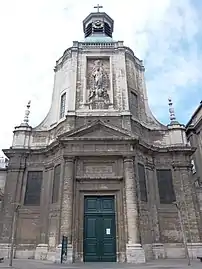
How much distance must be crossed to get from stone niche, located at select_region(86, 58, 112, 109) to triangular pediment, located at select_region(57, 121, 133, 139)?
8.37 ft

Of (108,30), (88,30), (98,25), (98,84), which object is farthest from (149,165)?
(88,30)

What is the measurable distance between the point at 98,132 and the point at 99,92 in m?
3.95

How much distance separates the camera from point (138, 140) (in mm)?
16281

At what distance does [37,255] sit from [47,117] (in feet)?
33.3

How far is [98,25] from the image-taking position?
26.2m

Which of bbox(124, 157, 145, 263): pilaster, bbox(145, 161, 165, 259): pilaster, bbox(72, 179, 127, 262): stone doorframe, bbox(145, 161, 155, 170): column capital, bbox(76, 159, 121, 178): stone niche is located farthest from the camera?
bbox(145, 161, 155, 170): column capital

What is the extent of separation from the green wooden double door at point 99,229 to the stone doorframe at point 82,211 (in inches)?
10.0

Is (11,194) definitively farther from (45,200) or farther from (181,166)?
(181,166)

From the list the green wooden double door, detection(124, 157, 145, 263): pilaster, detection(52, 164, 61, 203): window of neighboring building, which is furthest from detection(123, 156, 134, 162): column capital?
detection(52, 164, 61, 203): window of neighboring building

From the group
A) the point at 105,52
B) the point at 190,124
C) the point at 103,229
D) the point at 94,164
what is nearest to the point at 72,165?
the point at 94,164

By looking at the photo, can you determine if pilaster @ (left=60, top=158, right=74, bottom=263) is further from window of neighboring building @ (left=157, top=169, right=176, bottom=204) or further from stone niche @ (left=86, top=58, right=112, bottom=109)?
window of neighboring building @ (left=157, top=169, right=176, bottom=204)

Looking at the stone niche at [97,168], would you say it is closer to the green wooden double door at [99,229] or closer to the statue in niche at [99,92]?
the green wooden double door at [99,229]

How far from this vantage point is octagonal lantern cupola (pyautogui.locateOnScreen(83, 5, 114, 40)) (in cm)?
2594

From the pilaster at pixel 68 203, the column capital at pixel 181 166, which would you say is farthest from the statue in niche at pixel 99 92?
the column capital at pixel 181 166
